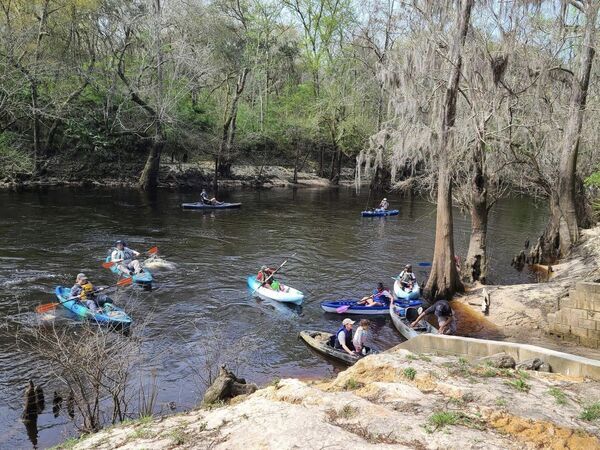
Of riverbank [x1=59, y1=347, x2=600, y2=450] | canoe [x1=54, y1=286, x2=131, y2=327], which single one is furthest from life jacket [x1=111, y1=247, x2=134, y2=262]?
riverbank [x1=59, y1=347, x2=600, y2=450]

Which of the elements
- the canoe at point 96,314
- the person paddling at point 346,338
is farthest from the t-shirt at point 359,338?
the canoe at point 96,314

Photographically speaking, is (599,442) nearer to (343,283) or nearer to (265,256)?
(343,283)

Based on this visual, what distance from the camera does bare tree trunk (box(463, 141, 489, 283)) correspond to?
18219mm

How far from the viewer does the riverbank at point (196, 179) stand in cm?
4225

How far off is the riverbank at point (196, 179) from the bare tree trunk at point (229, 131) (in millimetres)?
2083

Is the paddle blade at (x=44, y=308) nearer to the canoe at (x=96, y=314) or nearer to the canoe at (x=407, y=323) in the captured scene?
the canoe at (x=96, y=314)

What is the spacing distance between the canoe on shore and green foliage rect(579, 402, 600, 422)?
6.56 meters

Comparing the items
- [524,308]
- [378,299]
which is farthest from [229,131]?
[524,308]

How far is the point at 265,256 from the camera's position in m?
23.9

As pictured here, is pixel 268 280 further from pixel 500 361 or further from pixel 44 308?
pixel 500 361

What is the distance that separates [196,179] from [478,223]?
33.4m

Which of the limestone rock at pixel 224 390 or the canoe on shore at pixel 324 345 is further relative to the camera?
the canoe on shore at pixel 324 345

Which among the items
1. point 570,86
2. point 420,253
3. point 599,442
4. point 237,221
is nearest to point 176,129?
point 237,221

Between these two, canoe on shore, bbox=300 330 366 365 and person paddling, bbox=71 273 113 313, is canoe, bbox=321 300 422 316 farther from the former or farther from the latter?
person paddling, bbox=71 273 113 313
